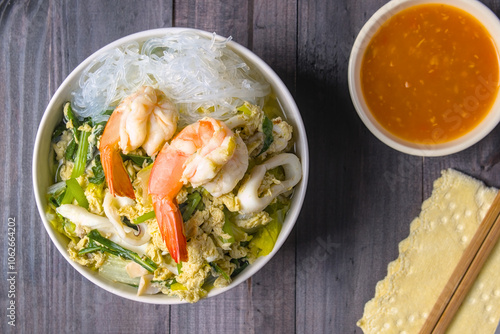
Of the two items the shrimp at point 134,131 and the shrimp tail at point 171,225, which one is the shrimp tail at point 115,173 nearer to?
the shrimp at point 134,131

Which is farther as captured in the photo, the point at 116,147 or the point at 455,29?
the point at 455,29

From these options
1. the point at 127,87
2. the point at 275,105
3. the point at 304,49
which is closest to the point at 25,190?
the point at 127,87

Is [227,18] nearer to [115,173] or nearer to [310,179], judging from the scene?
[310,179]

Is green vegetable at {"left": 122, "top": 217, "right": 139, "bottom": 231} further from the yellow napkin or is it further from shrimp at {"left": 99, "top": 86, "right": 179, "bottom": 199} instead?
the yellow napkin

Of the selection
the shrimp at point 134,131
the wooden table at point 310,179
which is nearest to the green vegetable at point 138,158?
the shrimp at point 134,131

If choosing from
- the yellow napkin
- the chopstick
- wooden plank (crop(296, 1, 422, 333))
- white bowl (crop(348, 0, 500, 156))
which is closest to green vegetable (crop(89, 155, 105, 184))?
wooden plank (crop(296, 1, 422, 333))

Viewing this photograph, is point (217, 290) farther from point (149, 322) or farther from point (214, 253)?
point (149, 322)

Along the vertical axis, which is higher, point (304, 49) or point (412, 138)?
point (304, 49)
